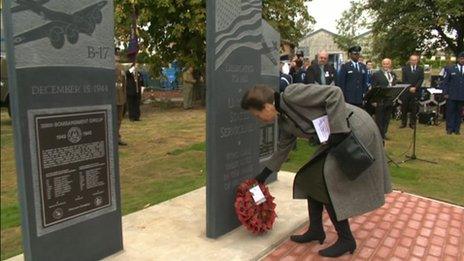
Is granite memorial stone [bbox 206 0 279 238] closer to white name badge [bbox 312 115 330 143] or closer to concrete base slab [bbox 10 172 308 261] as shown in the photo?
concrete base slab [bbox 10 172 308 261]

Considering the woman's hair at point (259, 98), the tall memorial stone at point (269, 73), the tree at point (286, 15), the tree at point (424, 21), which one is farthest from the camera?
the tree at point (424, 21)

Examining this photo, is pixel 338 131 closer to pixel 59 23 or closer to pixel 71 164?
pixel 71 164

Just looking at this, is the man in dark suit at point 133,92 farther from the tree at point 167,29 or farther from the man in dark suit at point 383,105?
the man in dark suit at point 383,105

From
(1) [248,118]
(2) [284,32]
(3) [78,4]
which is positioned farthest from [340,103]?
(2) [284,32]

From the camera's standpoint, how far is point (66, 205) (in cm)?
335

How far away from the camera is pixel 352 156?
3535mm

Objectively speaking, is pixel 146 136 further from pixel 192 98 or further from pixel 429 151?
pixel 192 98

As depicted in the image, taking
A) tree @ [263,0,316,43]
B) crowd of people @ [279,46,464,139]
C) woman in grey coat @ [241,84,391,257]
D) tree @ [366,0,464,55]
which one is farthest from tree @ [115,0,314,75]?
woman in grey coat @ [241,84,391,257]

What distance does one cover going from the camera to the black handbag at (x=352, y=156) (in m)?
3.54

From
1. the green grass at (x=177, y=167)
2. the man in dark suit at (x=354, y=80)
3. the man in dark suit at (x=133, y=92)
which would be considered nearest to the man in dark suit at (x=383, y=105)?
the man in dark suit at (x=354, y=80)

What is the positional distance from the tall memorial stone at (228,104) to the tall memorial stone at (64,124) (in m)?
0.85

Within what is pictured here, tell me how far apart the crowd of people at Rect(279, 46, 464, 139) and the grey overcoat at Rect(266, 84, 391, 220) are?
493 cm

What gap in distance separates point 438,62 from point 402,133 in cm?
2423

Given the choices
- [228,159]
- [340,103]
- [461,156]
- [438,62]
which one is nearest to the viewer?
[340,103]
